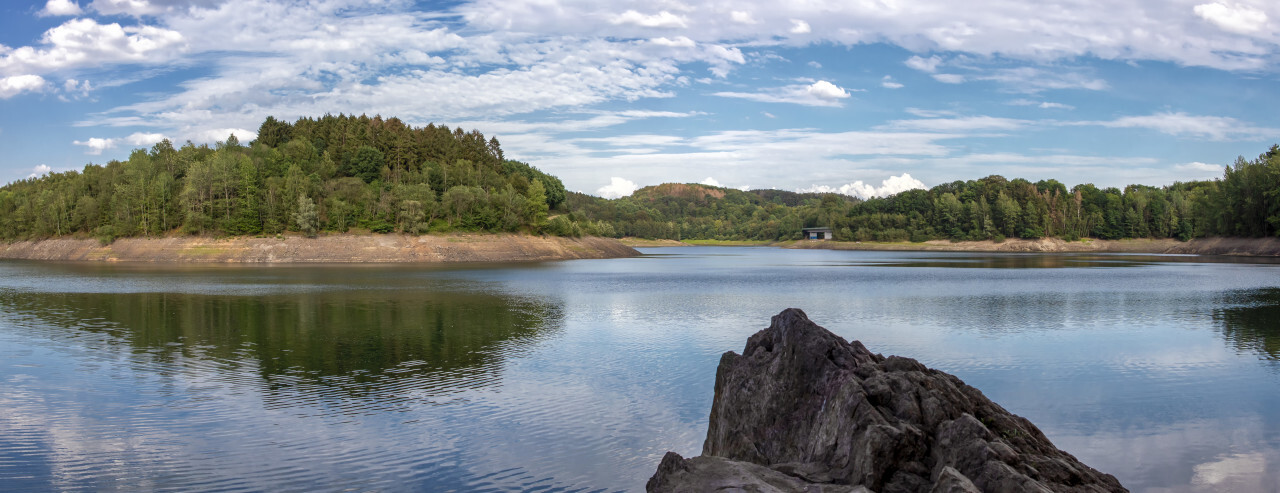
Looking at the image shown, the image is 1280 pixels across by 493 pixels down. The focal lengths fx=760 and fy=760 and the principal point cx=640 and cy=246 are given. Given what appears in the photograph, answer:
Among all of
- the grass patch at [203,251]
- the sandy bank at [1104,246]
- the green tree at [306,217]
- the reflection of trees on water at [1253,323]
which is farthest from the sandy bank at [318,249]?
the sandy bank at [1104,246]

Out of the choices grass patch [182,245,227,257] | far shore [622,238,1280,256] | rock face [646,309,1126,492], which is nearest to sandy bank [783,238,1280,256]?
far shore [622,238,1280,256]

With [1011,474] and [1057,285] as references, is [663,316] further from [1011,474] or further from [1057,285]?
[1057,285]

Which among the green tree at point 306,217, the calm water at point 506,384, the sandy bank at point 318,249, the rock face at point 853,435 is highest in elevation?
the green tree at point 306,217

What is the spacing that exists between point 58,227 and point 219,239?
33871 mm

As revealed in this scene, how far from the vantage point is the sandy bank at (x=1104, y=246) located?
3723 inches

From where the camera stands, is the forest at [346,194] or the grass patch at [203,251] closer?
the grass patch at [203,251]

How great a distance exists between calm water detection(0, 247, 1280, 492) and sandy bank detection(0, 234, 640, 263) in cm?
5475

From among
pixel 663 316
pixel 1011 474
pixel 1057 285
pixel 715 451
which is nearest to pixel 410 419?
pixel 715 451

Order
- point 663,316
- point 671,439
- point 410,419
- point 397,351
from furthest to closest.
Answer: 1. point 663,316
2. point 397,351
3. point 410,419
4. point 671,439

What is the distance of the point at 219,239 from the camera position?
297 ft

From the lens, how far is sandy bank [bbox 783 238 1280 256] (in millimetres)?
94575

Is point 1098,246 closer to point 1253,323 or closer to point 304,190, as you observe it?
point 1253,323

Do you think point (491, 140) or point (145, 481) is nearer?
point (145, 481)

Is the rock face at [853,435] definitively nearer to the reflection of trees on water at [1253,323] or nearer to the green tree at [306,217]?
the reflection of trees on water at [1253,323]
